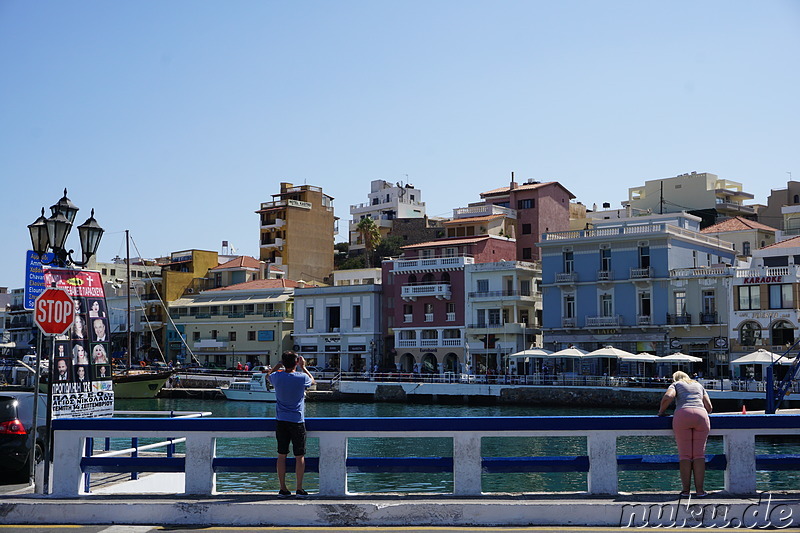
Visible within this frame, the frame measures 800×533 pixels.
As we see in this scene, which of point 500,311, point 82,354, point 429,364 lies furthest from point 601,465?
point 429,364

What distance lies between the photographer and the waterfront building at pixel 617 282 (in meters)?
59.4

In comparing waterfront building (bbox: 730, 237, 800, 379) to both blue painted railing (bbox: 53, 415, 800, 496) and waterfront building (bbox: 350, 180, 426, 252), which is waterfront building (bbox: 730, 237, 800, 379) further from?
waterfront building (bbox: 350, 180, 426, 252)

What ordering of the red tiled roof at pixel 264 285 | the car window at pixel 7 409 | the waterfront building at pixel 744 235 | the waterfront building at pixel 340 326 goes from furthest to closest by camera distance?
the red tiled roof at pixel 264 285 → the waterfront building at pixel 340 326 → the waterfront building at pixel 744 235 → the car window at pixel 7 409

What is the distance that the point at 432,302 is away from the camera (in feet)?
235

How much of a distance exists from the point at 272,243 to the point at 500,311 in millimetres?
39846

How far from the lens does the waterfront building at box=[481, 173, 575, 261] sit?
263ft

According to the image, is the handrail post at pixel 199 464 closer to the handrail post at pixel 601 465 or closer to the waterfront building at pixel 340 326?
the handrail post at pixel 601 465

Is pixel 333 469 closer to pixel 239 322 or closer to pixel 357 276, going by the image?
pixel 239 322

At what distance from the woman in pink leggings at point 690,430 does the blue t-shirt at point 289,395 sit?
3.71 metres

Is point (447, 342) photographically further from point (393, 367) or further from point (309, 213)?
point (309, 213)

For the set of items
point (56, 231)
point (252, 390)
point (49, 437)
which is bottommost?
point (252, 390)

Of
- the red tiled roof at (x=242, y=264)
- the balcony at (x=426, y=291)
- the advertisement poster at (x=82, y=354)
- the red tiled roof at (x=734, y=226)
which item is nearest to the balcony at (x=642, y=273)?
the balcony at (x=426, y=291)

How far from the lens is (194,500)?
9609 millimetres

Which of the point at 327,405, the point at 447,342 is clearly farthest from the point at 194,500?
the point at 447,342
